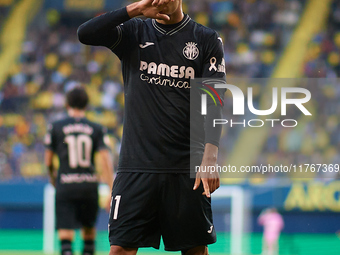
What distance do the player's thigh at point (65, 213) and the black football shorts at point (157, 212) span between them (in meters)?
2.14

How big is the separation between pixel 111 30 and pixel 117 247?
1.21 metres

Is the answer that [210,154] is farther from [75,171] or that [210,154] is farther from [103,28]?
[75,171]

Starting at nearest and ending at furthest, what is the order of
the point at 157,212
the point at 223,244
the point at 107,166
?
the point at 157,212 → the point at 107,166 → the point at 223,244

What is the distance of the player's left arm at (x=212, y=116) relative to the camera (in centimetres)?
290

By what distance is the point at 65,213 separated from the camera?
5059mm

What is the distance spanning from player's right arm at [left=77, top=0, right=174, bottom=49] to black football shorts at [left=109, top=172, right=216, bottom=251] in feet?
2.56

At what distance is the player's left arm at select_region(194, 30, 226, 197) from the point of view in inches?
114

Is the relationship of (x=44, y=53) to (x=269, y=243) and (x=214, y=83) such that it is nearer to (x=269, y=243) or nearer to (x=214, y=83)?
(x=269, y=243)

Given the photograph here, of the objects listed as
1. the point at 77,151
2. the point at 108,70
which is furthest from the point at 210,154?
the point at 108,70

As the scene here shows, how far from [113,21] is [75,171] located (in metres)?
2.53

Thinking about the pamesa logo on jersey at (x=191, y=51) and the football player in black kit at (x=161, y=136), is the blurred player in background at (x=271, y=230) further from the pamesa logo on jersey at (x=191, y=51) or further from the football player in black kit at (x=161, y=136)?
the pamesa logo on jersey at (x=191, y=51)

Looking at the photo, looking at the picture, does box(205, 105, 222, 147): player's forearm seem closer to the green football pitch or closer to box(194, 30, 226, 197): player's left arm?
box(194, 30, 226, 197): player's left arm

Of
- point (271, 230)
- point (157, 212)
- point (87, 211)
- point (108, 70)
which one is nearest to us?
point (157, 212)

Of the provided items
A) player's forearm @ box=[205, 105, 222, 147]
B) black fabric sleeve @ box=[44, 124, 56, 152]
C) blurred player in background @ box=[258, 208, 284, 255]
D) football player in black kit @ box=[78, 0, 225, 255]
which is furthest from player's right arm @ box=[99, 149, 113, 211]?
blurred player in background @ box=[258, 208, 284, 255]
